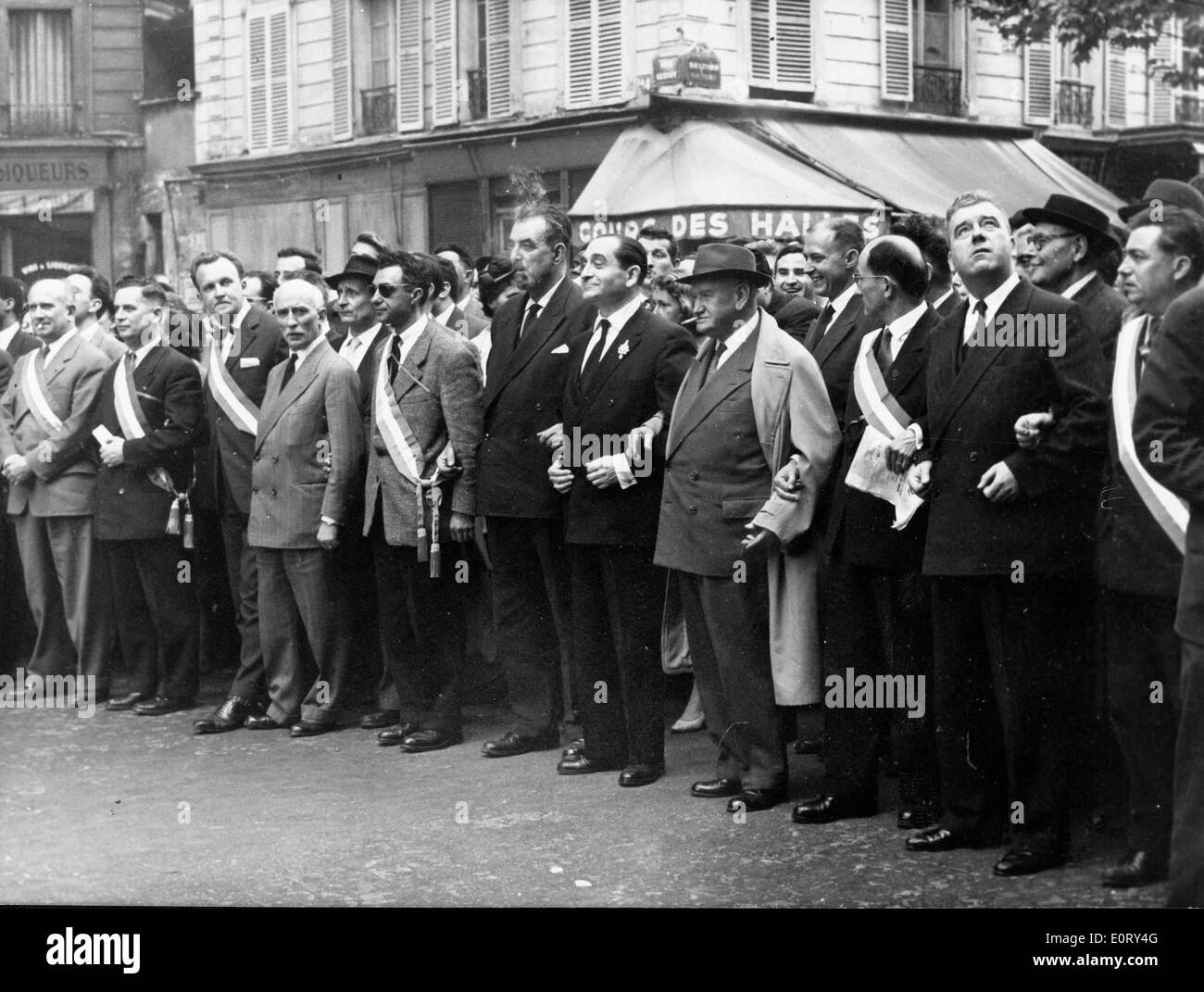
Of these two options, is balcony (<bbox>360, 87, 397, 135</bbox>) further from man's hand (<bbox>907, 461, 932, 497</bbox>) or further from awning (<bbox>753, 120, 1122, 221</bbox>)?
man's hand (<bbox>907, 461, 932, 497</bbox>)

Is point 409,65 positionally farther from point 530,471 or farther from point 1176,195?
point 1176,195

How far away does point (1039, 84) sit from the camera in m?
16.8

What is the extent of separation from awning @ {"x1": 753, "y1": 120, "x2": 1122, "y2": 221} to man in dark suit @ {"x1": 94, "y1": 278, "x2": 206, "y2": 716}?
7.49 meters

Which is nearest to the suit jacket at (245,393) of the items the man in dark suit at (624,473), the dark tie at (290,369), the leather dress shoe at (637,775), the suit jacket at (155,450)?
the suit jacket at (155,450)

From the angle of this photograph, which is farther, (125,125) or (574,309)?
(125,125)

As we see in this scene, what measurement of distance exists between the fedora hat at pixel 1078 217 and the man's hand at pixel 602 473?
196 centimetres

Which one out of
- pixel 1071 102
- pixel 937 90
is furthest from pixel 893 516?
pixel 1071 102

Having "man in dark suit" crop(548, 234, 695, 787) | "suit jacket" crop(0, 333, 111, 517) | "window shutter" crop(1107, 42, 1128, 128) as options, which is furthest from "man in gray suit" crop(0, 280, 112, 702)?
"window shutter" crop(1107, 42, 1128, 128)

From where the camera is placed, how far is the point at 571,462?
23.9ft

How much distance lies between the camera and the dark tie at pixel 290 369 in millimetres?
8555

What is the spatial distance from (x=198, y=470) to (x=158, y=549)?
0.49 metres

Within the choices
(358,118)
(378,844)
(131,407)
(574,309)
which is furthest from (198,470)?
(358,118)
